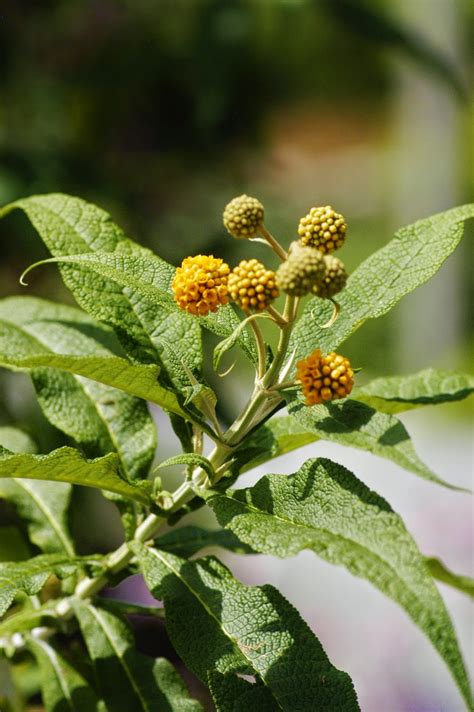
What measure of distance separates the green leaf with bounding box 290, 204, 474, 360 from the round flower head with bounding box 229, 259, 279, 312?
12 cm

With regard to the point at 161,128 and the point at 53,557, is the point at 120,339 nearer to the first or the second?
the point at 53,557

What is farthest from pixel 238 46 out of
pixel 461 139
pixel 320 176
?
pixel 320 176

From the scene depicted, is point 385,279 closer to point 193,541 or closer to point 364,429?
point 364,429

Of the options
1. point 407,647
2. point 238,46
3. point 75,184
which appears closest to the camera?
point 75,184

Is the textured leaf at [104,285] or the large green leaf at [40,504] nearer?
the textured leaf at [104,285]

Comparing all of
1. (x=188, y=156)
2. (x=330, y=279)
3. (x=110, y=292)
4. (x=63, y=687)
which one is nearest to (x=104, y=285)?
(x=110, y=292)

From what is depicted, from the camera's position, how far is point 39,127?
1.96m

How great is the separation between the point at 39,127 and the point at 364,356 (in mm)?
3097

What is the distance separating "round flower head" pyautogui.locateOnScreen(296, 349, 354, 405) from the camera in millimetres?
642

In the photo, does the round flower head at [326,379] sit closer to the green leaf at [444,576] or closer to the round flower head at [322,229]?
the round flower head at [322,229]

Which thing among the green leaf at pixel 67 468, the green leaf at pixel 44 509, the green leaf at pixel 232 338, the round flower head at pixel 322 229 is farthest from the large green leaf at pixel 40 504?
the round flower head at pixel 322 229

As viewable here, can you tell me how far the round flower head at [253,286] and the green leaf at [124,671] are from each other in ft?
1.36

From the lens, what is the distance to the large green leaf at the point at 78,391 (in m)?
0.91

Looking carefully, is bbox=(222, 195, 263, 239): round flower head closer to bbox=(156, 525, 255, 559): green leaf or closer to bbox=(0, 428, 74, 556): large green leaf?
bbox=(156, 525, 255, 559): green leaf
